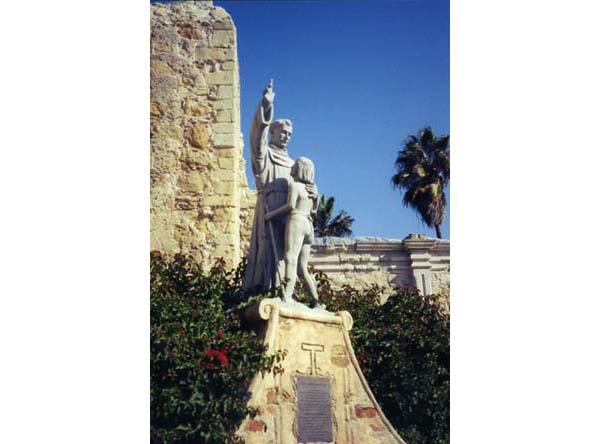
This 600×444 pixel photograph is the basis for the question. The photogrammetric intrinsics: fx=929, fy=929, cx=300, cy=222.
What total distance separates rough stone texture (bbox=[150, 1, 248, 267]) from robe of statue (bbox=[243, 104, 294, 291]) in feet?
7.07

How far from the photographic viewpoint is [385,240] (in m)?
9.45

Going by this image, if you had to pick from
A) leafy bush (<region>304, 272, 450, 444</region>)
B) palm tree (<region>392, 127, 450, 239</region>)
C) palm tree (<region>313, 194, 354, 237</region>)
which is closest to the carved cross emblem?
leafy bush (<region>304, 272, 450, 444</region>)

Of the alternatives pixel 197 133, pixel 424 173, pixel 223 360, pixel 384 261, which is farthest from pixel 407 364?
pixel 424 173

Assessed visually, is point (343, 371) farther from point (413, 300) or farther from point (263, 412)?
point (413, 300)

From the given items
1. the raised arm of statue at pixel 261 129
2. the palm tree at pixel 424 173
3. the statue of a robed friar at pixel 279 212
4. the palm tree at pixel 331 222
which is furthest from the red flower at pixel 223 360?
the palm tree at pixel 331 222

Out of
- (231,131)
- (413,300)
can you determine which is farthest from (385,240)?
(231,131)

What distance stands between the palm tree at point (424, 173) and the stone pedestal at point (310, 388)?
4.11 m

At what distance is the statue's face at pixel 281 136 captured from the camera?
675 centimetres

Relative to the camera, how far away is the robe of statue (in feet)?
21.7

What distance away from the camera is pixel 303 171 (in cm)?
664

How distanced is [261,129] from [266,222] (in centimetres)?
68

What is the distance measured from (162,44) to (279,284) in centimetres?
353

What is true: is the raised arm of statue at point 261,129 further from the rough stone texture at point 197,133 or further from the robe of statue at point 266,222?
the rough stone texture at point 197,133

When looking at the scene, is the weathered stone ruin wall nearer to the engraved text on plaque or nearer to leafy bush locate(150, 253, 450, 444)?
leafy bush locate(150, 253, 450, 444)
